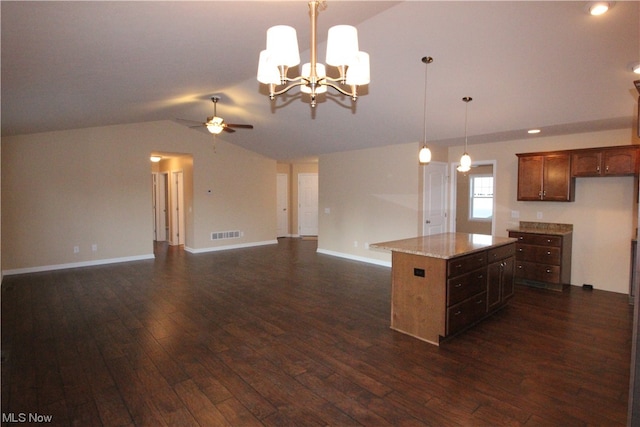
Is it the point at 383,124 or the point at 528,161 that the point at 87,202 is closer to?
the point at 383,124

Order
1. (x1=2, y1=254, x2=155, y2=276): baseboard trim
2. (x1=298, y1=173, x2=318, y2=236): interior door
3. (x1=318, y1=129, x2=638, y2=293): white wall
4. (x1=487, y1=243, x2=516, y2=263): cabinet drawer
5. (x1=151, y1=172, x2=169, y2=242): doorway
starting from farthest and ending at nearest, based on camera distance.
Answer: (x1=298, y1=173, x2=318, y2=236): interior door, (x1=151, y1=172, x2=169, y2=242): doorway, (x1=2, y1=254, x2=155, y2=276): baseboard trim, (x1=318, y1=129, x2=638, y2=293): white wall, (x1=487, y1=243, x2=516, y2=263): cabinet drawer

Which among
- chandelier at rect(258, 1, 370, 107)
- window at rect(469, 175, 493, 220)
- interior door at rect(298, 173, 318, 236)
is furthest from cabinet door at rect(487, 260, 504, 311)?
interior door at rect(298, 173, 318, 236)

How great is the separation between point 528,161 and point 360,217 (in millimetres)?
3309

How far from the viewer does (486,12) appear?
111 inches

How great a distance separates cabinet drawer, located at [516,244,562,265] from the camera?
5.17 m

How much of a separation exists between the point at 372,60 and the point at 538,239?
387 centimetres

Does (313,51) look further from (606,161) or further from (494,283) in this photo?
(606,161)

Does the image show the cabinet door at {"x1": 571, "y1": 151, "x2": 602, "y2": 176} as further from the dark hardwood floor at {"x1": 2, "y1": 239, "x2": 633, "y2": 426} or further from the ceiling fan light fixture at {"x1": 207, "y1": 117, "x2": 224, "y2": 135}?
the ceiling fan light fixture at {"x1": 207, "y1": 117, "x2": 224, "y2": 135}

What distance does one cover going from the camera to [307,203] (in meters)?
11.3

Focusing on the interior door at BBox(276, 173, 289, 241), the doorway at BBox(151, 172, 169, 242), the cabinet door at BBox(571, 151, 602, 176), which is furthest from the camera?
the interior door at BBox(276, 173, 289, 241)

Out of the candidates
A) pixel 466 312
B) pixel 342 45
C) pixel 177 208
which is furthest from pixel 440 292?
pixel 177 208

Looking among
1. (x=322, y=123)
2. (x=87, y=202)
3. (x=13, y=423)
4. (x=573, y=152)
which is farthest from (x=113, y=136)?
(x=573, y=152)

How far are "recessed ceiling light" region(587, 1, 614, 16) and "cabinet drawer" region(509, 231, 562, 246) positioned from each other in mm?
3540

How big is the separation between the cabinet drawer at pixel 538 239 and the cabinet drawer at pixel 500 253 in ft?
4.37
